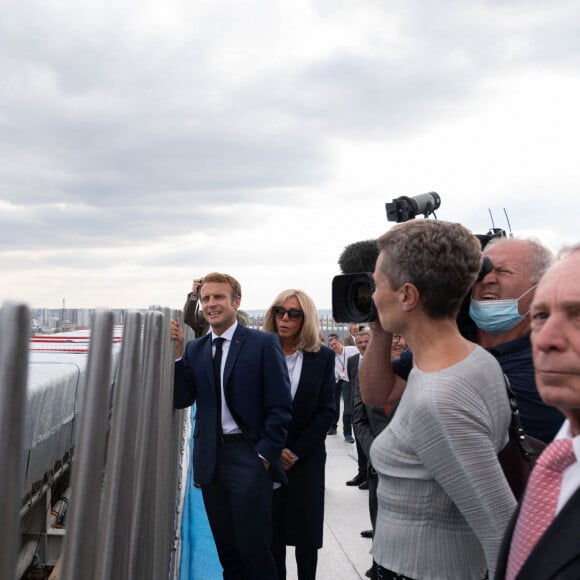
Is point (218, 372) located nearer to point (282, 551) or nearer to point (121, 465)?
point (282, 551)

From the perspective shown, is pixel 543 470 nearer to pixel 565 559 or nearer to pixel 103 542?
pixel 565 559

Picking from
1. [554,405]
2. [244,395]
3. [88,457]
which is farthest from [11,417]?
[244,395]

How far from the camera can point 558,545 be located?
963mm

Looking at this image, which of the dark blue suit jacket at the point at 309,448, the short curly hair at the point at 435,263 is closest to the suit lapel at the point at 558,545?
the short curly hair at the point at 435,263

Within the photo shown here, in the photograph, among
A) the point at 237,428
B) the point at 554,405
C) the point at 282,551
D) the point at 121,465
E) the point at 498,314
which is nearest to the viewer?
the point at 554,405

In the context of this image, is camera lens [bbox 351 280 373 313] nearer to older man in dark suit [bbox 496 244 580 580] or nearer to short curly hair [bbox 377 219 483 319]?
short curly hair [bbox 377 219 483 319]

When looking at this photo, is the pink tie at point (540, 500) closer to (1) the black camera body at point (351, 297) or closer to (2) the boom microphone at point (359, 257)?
(1) the black camera body at point (351, 297)

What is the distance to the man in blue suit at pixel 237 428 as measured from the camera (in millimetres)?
3301

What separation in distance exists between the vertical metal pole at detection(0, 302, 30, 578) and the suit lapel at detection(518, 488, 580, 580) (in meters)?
0.74

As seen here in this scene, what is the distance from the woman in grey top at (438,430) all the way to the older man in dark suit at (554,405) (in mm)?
383

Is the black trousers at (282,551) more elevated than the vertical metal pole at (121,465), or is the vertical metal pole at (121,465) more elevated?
the vertical metal pole at (121,465)

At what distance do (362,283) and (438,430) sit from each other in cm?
70

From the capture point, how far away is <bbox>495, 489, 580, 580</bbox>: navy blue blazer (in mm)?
938

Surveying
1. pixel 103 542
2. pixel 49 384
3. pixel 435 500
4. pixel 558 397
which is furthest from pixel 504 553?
pixel 49 384
